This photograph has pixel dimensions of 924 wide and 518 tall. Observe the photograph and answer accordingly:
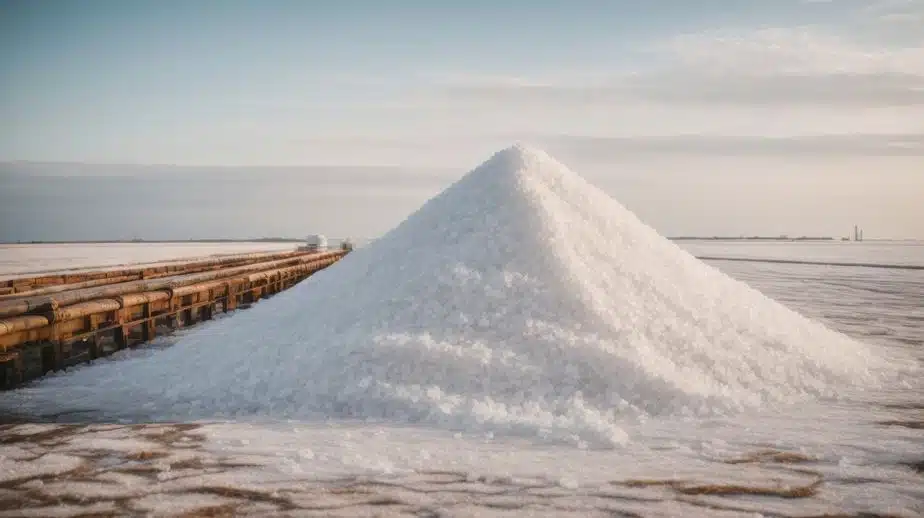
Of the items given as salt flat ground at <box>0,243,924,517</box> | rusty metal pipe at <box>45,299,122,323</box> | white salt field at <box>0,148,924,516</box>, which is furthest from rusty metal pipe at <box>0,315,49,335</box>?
salt flat ground at <box>0,243,924,517</box>

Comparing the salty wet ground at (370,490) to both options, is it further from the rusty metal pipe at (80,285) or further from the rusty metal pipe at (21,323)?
the rusty metal pipe at (80,285)

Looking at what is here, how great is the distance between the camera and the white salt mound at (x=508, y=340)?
6748 millimetres

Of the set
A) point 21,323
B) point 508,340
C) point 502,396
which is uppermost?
point 21,323

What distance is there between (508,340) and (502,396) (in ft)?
2.72

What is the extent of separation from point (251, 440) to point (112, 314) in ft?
20.9

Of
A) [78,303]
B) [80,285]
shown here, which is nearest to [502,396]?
[78,303]

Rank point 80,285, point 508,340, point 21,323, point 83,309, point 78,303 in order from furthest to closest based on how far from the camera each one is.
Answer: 1. point 80,285
2. point 78,303
3. point 83,309
4. point 21,323
5. point 508,340

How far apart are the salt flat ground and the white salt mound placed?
47cm

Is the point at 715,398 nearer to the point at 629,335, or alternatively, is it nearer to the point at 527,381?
the point at 629,335

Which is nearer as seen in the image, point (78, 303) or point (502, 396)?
point (502, 396)

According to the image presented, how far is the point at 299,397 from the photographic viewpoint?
22.8 feet

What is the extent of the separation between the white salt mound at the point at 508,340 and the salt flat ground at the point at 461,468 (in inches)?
18.5

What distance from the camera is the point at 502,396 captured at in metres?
6.67

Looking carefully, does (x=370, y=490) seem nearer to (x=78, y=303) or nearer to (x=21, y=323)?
(x=21, y=323)
